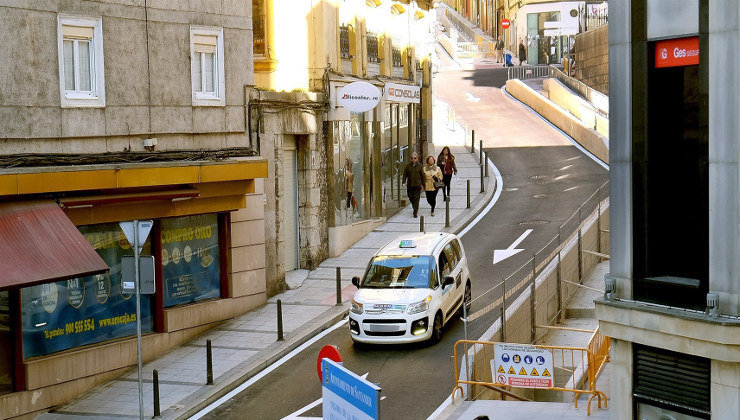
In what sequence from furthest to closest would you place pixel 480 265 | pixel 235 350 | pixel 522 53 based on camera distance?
1. pixel 522 53
2. pixel 480 265
3. pixel 235 350

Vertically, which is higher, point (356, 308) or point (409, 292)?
point (409, 292)

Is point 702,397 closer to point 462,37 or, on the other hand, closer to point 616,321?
point 616,321

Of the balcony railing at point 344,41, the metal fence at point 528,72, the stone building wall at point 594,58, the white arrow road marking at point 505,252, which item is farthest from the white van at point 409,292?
the metal fence at point 528,72

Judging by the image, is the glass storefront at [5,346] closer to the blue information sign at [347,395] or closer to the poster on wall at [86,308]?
the poster on wall at [86,308]

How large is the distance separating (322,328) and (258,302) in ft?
9.01

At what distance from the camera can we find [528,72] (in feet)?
209

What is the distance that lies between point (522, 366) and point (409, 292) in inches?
155

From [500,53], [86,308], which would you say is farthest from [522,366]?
[500,53]

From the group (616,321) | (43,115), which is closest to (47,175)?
(43,115)

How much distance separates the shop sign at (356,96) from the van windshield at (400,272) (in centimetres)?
743

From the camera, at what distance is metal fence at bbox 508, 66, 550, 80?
6362 centimetres

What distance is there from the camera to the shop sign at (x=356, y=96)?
27.8 metres

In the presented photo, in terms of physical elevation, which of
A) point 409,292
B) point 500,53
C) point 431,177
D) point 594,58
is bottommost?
point 409,292

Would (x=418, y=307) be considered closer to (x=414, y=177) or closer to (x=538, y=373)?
(x=538, y=373)
